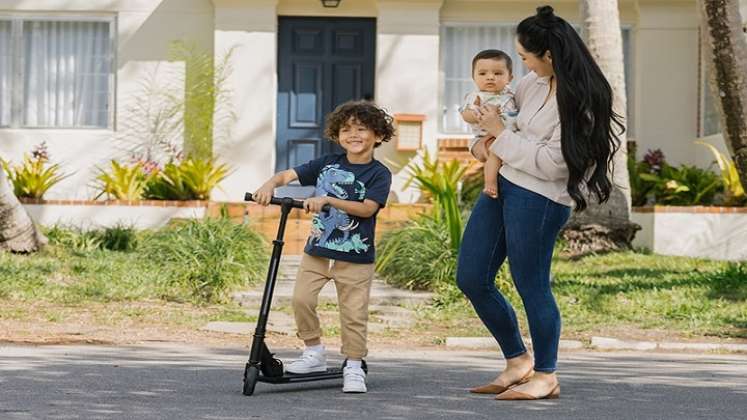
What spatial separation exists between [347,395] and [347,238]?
2.64ft

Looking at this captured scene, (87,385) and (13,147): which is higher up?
(13,147)

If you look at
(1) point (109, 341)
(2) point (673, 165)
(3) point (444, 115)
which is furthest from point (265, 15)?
(1) point (109, 341)

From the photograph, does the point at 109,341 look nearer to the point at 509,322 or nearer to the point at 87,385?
the point at 87,385

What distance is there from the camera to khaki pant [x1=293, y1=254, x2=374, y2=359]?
7145 mm

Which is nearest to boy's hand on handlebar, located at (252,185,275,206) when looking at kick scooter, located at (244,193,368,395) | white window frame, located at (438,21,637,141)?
kick scooter, located at (244,193,368,395)

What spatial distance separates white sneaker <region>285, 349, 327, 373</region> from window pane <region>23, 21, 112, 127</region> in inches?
484

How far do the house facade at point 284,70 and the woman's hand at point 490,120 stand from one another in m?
11.3

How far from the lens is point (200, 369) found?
8.07 metres

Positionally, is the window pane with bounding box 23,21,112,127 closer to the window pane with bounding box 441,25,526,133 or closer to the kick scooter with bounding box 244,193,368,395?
the window pane with bounding box 441,25,526,133

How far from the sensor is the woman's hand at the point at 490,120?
6.66 m

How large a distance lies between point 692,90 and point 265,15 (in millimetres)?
5684

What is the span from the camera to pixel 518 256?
6598 mm

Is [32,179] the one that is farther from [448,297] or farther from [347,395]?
[347,395]

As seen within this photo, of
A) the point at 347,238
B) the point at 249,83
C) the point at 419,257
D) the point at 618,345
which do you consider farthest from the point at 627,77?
the point at 347,238
